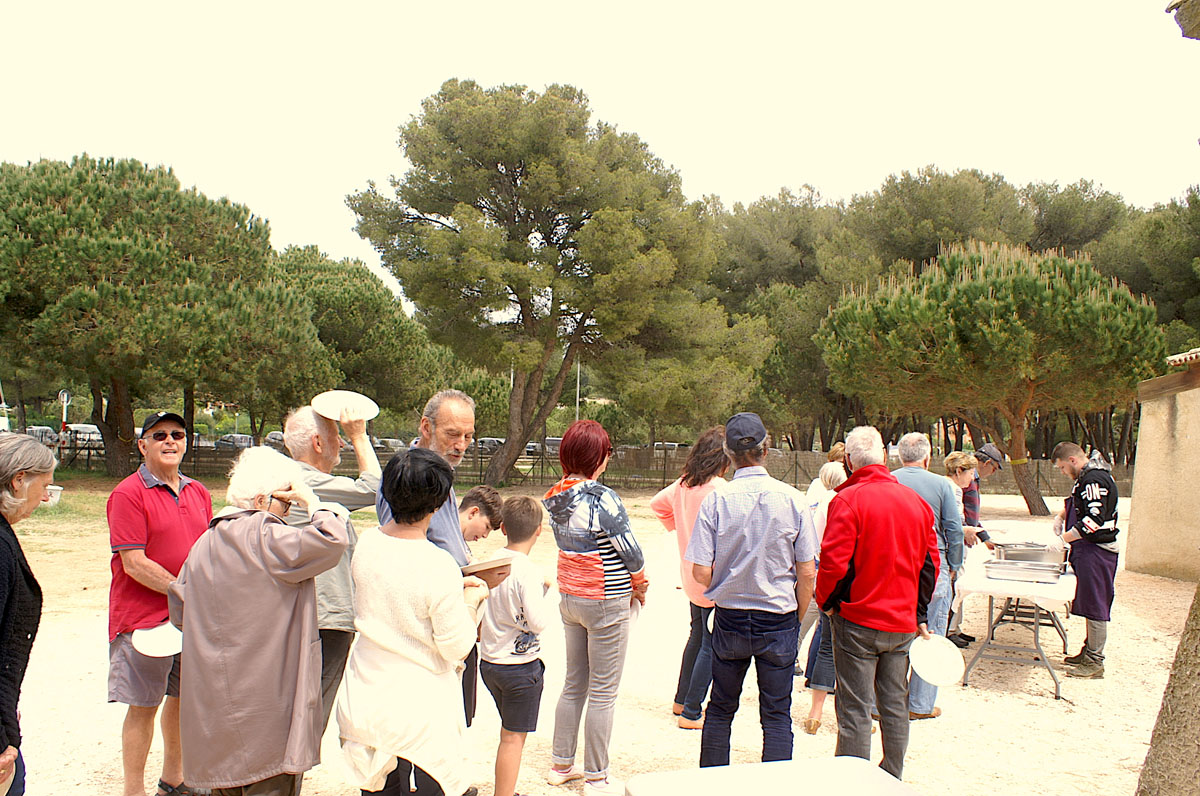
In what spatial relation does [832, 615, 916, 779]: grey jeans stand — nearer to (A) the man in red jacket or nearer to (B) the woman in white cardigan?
(A) the man in red jacket

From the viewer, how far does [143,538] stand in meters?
3.28

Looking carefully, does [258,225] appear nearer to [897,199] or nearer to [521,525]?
[897,199]

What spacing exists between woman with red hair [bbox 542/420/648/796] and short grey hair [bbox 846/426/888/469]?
1.09 meters

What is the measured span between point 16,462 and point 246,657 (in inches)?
33.0

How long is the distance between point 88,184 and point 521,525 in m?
21.0

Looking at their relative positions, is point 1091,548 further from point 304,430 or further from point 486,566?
point 304,430

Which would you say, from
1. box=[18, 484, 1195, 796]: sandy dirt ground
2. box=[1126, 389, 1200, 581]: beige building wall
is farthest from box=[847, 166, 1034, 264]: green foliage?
box=[18, 484, 1195, 796]: sandy dirt ground

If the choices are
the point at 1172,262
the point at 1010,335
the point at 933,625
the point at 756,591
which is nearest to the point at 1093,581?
the point at 933,625

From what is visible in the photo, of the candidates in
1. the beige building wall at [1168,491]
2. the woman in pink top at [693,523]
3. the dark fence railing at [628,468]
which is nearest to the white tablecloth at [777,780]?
the woman in pink top at [693,523]

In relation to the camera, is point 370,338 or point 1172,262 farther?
point 370,338

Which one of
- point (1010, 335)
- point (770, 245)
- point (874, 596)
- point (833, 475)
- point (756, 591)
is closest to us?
point (756, 591)

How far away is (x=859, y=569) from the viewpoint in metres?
3.54

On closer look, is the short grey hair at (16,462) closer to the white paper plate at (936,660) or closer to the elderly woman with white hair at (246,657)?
the elderly woman with white hair at (246,657)

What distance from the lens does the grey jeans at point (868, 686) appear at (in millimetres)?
3531
